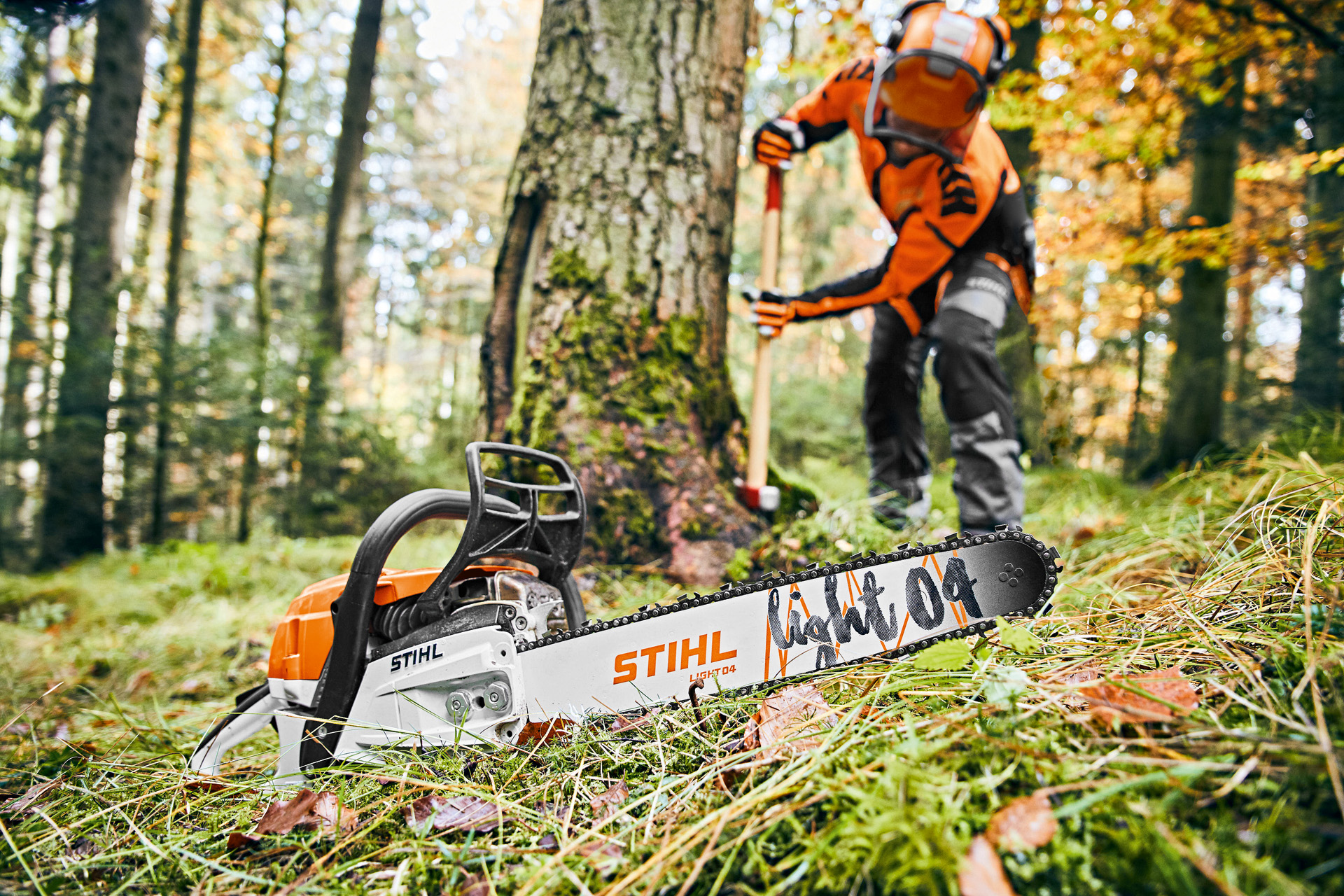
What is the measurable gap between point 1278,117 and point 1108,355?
10.5 m

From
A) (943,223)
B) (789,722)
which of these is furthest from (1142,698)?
(943,223)

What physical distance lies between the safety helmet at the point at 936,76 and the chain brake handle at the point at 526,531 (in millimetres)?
1858

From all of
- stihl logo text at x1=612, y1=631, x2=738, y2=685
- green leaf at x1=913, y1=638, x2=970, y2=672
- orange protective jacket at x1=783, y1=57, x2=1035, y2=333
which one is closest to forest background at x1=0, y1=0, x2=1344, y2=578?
orange protective jacket at x1=783, y1=57, x2=1035, y2=333

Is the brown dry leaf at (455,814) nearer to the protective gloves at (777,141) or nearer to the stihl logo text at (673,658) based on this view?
the stihl logo text at (673,658)

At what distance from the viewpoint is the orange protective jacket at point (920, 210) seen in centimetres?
242

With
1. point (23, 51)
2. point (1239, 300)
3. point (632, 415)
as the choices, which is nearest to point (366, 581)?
point (632, 415)

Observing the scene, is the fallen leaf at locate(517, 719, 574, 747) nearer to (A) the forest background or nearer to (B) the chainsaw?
(B) the chainsaw

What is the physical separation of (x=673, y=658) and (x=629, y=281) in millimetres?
1811

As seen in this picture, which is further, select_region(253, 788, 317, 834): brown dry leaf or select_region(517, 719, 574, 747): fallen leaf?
select_region(517, 719, 574, 747): fallen leaf

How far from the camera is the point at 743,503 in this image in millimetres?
2754

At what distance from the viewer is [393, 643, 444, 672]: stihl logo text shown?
4.38 ft

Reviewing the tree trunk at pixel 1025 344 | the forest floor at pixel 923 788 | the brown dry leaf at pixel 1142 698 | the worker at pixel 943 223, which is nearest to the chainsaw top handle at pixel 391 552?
the forest floor at pixel 923 788

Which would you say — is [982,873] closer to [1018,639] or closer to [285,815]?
[1018,639]

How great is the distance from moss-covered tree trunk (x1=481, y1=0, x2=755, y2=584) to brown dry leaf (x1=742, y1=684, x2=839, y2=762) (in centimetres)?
129
